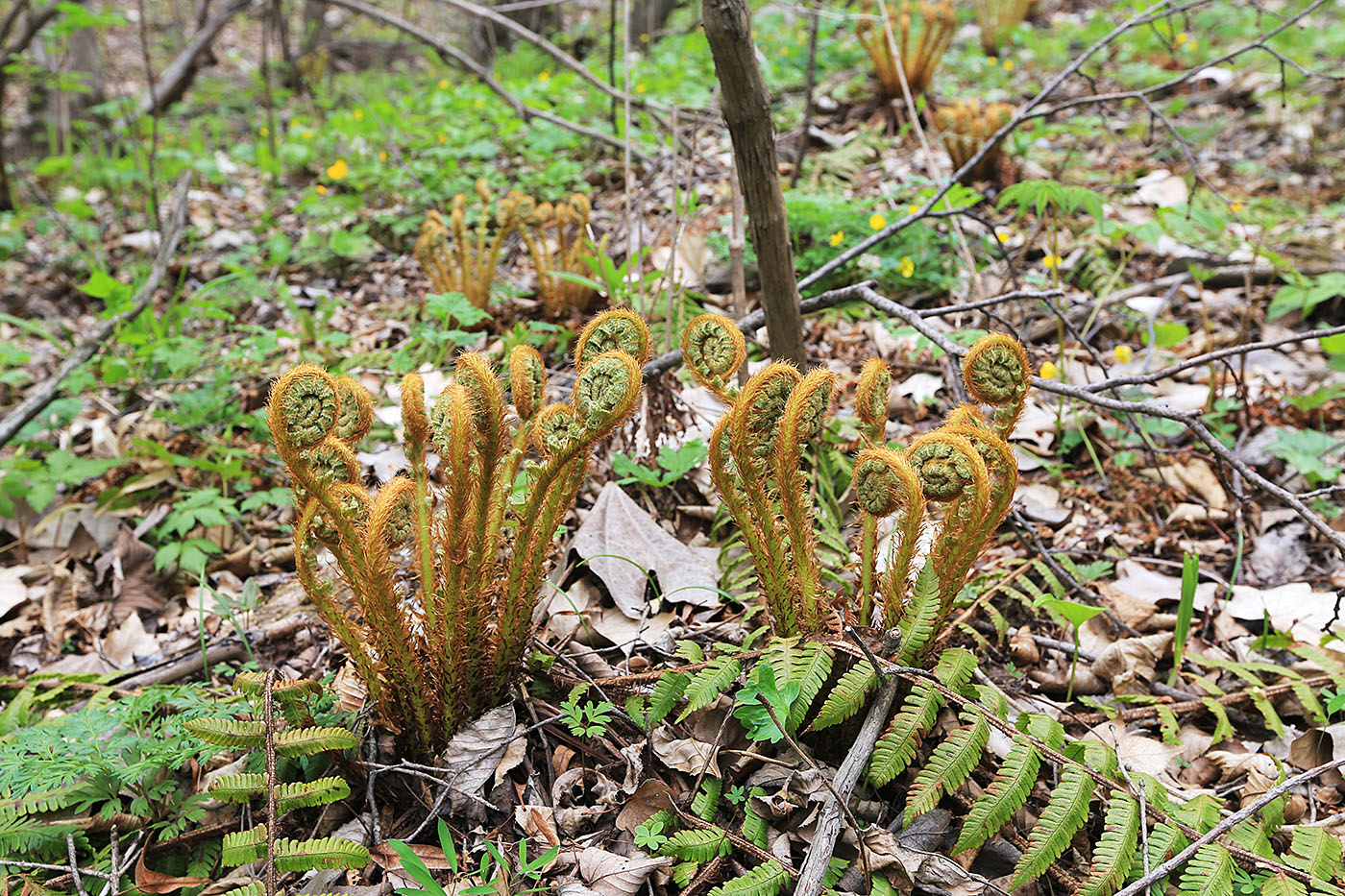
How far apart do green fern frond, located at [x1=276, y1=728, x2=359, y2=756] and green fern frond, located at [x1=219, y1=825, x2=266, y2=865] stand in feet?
0.47

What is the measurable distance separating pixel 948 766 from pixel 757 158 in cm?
149

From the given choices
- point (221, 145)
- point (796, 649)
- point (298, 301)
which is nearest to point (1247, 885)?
point (796, 649)

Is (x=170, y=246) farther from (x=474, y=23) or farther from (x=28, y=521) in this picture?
(x=474, y=23)

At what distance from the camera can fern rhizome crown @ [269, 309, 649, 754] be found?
1.36m

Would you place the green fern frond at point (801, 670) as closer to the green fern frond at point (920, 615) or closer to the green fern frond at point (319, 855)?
the green fern frond at point (920, 615)

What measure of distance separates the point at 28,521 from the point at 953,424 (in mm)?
3349

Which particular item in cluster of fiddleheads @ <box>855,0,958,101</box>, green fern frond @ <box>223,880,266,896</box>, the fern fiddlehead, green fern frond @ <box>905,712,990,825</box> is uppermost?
cluster of fiddleheads @ <box>855,0,958,101</box>

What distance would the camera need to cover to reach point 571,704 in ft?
5.35

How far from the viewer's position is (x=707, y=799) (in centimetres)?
157

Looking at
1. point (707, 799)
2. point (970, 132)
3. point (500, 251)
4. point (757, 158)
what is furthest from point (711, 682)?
point (970, 132)

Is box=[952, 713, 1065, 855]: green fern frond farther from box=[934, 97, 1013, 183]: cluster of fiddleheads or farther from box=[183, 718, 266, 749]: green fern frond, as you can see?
box=[934, 97, 1013, 183]: cluster of fiddleheads

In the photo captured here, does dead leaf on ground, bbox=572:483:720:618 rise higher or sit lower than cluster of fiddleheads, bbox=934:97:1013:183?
lower

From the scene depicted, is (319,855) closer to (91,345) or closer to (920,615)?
(920,615)

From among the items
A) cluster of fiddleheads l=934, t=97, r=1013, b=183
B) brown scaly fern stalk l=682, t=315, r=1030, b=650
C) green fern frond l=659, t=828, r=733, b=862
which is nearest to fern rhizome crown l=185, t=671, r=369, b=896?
green fern frond l=659, t=828, r=733, b=862
